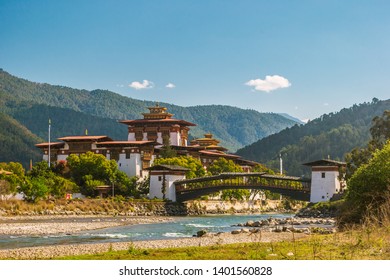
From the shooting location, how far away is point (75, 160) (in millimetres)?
69062

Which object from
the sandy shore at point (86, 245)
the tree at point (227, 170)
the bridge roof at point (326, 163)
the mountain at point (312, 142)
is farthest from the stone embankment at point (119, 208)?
the mountain at point (312, 142)

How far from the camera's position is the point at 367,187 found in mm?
24078

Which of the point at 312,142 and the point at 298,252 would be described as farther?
the point at 312,142

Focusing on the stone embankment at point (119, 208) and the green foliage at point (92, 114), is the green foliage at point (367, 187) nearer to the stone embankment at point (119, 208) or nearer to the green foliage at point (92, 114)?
the stone embankment at point (119, 208)

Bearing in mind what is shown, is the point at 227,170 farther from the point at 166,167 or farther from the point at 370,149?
the point at 370,149

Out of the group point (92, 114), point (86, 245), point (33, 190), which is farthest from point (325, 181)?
point (92, 114)

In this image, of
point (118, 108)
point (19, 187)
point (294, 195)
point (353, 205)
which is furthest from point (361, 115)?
point (353, 205)

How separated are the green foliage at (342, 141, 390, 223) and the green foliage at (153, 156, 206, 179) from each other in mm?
47012

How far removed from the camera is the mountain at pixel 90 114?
408 feet

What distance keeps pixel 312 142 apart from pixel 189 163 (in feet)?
221

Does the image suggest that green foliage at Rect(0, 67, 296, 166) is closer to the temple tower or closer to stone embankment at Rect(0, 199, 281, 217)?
the temple tower

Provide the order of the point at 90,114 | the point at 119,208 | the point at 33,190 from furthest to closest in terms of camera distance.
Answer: the point at 90,114 < the point at 119,208 < the point at 33,190
